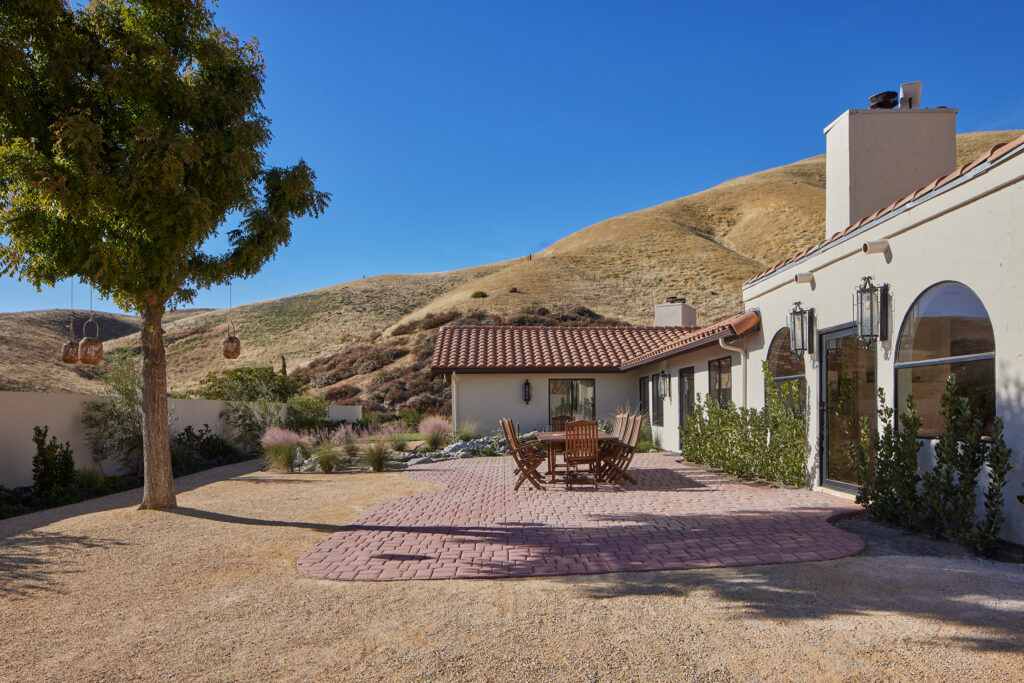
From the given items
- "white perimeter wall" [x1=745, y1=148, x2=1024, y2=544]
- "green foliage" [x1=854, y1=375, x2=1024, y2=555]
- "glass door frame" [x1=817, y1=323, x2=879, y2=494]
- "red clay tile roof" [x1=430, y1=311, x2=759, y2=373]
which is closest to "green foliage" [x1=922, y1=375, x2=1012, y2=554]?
"green foliage" [x1=854, y1=375, x2=1024, y2=555]

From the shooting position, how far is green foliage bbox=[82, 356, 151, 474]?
40.5 feet

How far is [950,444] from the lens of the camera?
558 cm

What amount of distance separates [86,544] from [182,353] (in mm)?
51300

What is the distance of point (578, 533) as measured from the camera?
6.61m

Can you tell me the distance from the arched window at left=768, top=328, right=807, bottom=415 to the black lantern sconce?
1.94m

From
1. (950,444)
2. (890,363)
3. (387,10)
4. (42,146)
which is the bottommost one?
(950,444)

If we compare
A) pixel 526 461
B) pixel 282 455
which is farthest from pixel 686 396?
pixel 282 455

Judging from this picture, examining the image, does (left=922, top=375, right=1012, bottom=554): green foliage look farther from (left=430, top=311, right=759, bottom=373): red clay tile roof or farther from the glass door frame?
(left=430, top=311, right=759, bottom=373): red clay tile roof

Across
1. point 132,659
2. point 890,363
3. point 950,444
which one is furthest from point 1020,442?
point 132,659

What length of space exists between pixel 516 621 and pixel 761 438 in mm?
7127

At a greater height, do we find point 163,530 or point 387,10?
point 387,10

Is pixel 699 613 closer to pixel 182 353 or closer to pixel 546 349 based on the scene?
pixel 546 349

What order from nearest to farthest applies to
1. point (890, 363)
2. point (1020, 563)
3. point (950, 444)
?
point (1020, 563)
point (950, 444)
point (890, 363)

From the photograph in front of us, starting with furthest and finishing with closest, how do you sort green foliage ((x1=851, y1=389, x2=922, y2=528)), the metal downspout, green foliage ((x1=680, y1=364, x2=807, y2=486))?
the metal downspout < green foliage ((x1=680, y1=364, x2=807, y2=486)) < green foliage ((x1=851, y1=389, x2=922, y2=528))
